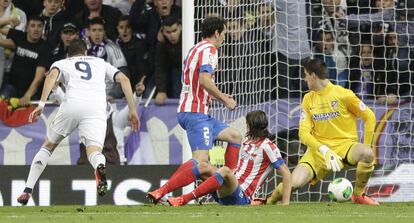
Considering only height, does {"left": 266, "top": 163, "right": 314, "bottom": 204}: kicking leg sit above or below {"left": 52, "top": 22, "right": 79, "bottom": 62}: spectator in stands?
below

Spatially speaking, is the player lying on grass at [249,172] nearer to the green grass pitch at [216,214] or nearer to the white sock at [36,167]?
the green grass pitch at [216,214]

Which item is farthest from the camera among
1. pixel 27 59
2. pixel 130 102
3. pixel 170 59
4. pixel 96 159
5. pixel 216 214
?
pixel 27 59

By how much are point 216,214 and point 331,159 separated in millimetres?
2369

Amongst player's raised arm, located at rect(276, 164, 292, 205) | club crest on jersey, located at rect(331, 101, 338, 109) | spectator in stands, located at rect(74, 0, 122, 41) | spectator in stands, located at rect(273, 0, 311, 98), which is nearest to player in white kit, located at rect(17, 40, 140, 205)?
player's raised arm, located at rect(276, 164, 292, 205)

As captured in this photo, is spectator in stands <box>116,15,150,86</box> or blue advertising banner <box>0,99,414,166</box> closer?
blue advertising banner <box>0,99,414,166</box>

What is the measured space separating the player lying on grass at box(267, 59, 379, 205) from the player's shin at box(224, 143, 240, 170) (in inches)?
19.6

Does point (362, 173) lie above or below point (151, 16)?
below

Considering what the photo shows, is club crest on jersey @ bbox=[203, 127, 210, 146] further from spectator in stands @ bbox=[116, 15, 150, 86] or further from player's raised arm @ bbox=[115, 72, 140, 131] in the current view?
spectator in stands @ bbox=[116, 15, 150, 86]

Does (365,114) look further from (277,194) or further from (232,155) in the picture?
(232,155)

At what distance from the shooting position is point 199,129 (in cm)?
1104

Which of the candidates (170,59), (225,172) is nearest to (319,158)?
(225,172)

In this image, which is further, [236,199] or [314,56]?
[314,56]

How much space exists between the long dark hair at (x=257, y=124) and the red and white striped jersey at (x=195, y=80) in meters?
0.45

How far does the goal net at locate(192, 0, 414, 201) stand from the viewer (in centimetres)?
1405
